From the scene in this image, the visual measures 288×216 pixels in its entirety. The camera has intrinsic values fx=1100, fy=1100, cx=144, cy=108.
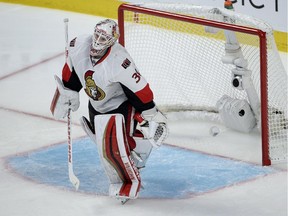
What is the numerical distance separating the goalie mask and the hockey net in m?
0.71

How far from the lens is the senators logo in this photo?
4504 millimetres

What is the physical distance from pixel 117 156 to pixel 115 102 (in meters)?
0.22

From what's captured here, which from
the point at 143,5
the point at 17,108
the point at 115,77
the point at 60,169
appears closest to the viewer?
the point at 115,77

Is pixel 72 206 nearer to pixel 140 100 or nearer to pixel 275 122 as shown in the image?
pixel 140 100

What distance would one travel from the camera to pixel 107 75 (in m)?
4.45

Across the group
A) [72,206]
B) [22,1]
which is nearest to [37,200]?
[72,206]

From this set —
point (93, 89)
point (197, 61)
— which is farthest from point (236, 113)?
point (93, 89)

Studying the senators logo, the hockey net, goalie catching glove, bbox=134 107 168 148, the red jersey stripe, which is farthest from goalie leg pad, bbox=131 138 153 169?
the hockey net

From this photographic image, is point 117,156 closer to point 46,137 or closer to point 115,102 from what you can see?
point 115,102

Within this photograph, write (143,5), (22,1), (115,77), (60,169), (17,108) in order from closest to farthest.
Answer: (115,77)
(60,169)
(143,5)
(17,108)
(22,1)

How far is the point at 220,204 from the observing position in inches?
180

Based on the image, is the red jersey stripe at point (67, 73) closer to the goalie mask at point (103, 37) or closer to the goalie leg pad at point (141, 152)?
the goalie mask at point (103, 37)

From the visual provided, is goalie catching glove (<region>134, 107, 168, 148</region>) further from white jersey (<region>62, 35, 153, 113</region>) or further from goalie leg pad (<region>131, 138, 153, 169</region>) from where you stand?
goalie leg pad (<region>131, 138, 153, 169</region>)

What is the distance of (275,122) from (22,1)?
3.21 m
